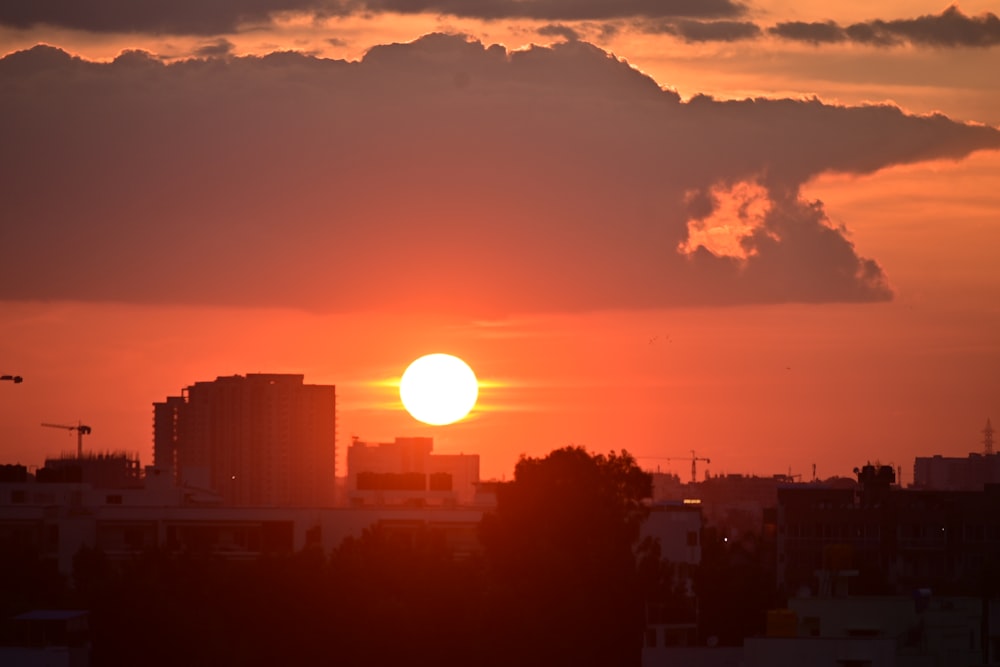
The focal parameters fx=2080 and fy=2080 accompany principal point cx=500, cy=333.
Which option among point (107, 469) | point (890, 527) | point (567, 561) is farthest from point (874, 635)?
point (107, 469)

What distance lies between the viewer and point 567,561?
75.3m

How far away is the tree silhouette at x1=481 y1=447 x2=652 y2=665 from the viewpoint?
70.4 metres

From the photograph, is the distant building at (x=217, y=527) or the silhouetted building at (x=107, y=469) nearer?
the distant building at (x=217, y=527)

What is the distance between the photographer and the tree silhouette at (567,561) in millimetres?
70375

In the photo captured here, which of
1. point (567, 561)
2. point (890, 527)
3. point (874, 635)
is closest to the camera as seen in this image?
point (874, 635)

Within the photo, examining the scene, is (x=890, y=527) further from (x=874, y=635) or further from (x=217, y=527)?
(x=874, y=635)

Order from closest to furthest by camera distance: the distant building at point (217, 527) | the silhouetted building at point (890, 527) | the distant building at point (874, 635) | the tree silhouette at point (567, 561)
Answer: the distant building at point (874, 635)
the tree silhouette at point (567, 561)
the distant building at point (217, 527)
the silhouetted building at point (890, 527)

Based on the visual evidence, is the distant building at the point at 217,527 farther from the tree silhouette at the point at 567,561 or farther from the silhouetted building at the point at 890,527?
the silhouetted building at the point at 890,527

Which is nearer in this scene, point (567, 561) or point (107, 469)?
point (567, 561)

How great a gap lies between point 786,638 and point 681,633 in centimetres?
1477

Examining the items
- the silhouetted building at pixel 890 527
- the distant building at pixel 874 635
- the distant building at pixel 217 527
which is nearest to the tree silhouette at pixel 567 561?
the distant building at pixel 874 635

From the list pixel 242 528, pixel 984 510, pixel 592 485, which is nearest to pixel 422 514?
pixel 242 528

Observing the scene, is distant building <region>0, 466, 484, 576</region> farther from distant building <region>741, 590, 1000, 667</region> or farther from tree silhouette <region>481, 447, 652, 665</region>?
distant building <region>741, 590, 1000, 667</region>

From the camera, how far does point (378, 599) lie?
7231cm
